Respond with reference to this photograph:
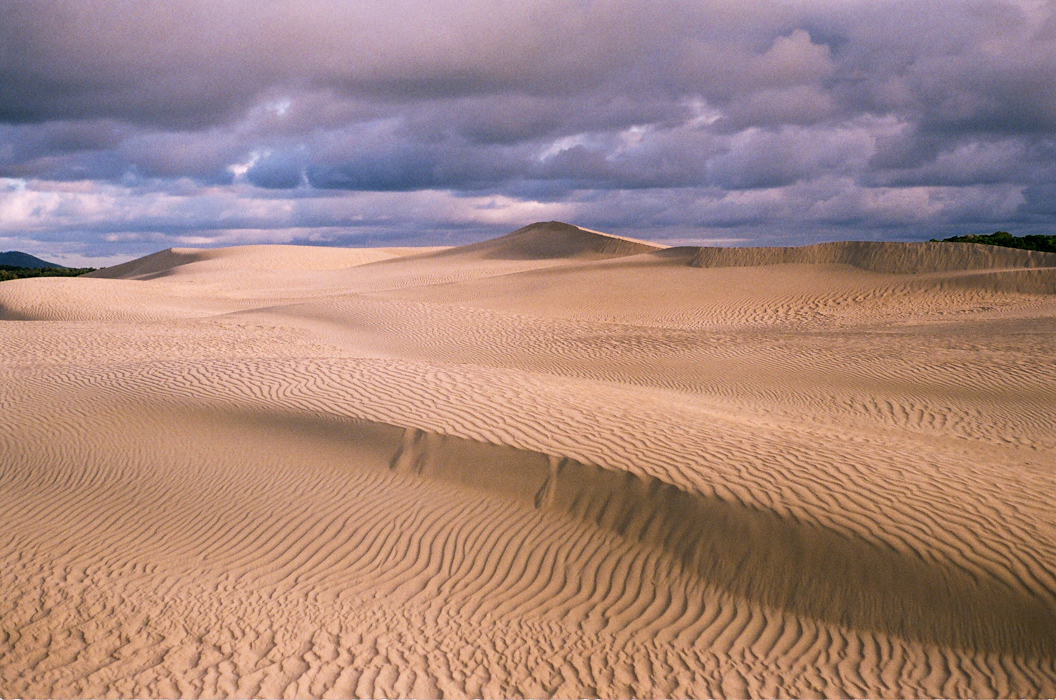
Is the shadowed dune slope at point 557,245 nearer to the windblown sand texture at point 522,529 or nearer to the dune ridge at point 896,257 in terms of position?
the dune ridge at point 896,257

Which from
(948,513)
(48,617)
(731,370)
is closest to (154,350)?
(48,617)

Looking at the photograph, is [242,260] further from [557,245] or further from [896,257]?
[896,257]

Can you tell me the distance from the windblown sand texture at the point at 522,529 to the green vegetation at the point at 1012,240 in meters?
35.4

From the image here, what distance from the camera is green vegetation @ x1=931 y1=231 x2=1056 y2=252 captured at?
46344 millimetres

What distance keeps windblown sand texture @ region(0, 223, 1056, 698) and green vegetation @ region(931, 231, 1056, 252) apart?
1393 inches

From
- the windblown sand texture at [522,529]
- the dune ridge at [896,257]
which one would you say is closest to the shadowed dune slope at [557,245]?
the dune ridge at [896,257]

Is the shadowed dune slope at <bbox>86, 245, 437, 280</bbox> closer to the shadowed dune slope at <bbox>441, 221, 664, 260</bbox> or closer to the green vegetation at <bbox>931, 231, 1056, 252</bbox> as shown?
the shadowed dune slope at <bbox>441, 221, 664, 260</bbox>

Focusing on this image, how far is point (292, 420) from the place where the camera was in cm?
1115

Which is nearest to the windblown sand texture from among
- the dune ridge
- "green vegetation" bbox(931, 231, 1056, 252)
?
the dune ridge

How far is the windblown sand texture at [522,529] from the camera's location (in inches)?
244

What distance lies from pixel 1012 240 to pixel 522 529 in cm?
5230

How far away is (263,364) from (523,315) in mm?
11987

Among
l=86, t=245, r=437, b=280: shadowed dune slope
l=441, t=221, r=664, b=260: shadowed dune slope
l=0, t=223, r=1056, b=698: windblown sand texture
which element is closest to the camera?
l=0, t=223, r=1056, b=698: windblown sand texture

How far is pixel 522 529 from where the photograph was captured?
8.21m
